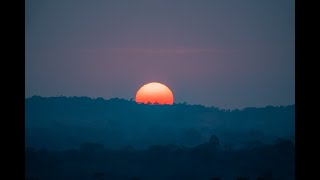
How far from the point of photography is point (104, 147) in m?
28.9

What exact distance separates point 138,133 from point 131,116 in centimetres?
164
